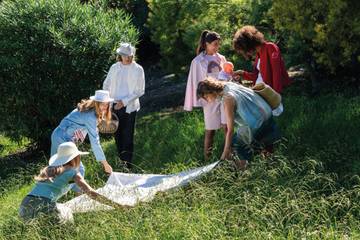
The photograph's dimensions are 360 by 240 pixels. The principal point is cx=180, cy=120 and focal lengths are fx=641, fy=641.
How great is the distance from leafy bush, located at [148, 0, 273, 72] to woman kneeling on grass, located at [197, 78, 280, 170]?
156 inches

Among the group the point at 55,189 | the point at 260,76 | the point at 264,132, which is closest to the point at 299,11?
the point at 260,76

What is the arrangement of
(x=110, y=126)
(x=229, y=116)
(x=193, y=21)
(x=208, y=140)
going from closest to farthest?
1. (x=229, y=116)
2. (x=110, y=126)
3. (x=208, y=140)
4. (x=193, y=21)

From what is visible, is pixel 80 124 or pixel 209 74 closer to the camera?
pixel 80 124

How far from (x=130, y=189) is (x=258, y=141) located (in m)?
1.38

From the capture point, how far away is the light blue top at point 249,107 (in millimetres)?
6207

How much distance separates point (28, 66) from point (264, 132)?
5654 millimetres

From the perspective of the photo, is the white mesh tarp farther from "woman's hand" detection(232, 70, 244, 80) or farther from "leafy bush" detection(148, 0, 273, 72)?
"leafy bush" detection(148, 0, 273, 72)

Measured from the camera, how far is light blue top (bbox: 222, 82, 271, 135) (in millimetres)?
6207

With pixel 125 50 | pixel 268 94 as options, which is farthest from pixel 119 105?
pixel 268 94

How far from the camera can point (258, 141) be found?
6449 mm

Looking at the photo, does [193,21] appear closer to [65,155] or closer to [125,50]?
[125,50]

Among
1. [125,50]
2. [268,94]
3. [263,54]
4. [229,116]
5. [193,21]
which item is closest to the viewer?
[229,116]

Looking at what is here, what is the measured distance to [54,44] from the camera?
10680mm

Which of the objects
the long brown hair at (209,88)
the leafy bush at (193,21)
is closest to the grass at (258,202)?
the long brown hair at (209,88)
